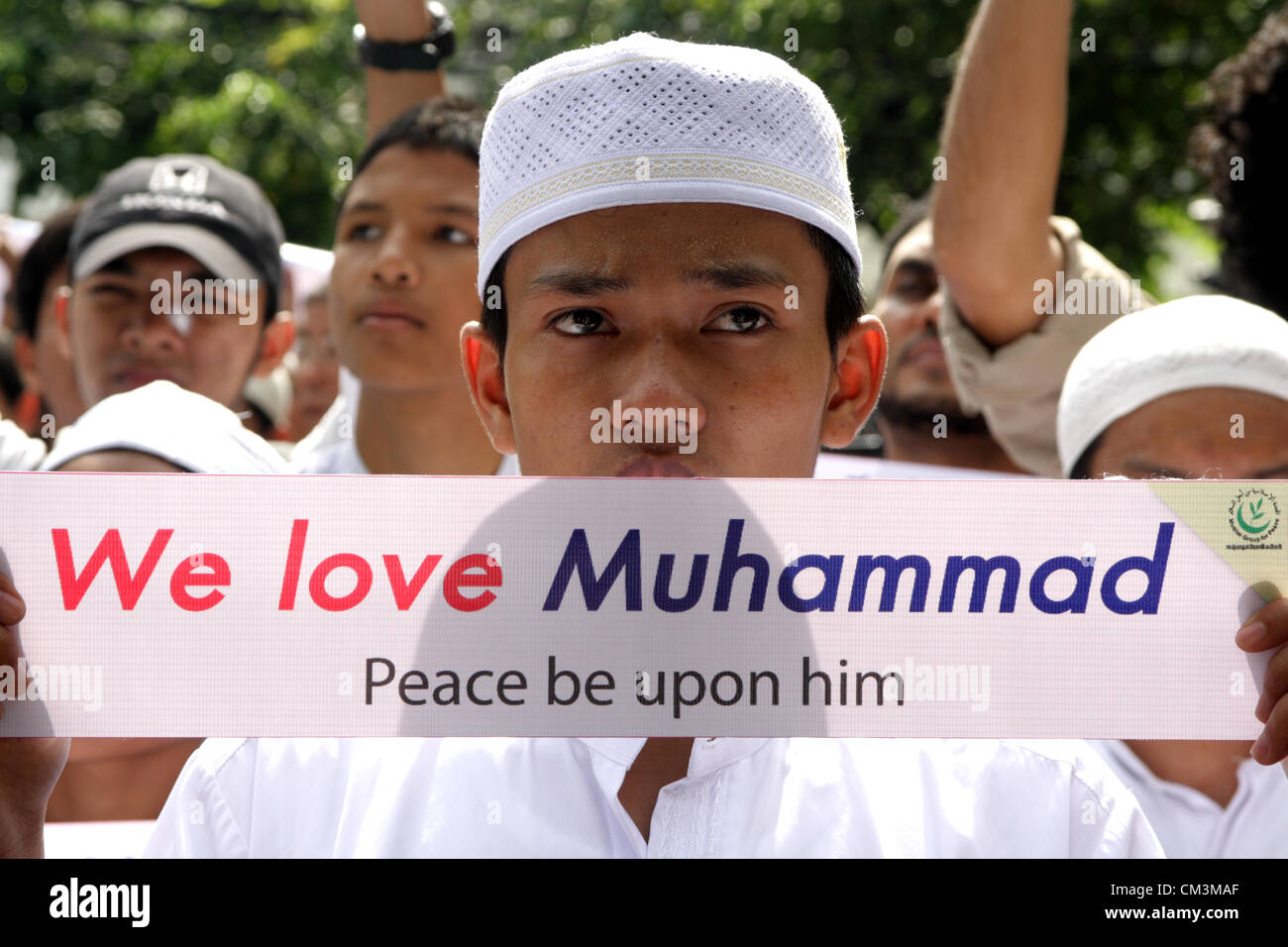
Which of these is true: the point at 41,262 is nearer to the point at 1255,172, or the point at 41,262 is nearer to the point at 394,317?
the point at 394,317

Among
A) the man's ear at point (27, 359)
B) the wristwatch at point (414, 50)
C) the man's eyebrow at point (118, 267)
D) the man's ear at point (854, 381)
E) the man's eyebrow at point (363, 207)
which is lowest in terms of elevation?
the man's ear at point (854, 381)

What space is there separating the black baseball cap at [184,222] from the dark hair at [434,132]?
46cm

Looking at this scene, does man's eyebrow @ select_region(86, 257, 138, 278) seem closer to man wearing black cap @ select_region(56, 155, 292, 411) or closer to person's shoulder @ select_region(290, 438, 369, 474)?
man wearing black cap @ select_region(56, 155, 292, 411)

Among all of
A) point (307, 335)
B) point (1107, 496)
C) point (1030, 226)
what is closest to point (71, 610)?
point (1107, 496)

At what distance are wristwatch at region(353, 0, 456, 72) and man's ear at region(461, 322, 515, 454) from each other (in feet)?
5.90

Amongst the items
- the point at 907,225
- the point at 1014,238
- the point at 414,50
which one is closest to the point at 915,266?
the point at 907,225

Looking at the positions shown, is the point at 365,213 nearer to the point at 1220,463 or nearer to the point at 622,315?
the point at 622,315

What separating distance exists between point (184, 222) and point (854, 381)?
232cm

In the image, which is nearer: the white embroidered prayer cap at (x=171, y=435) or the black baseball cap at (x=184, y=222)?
the white embroidered prayer cap at (x=171, y=435)

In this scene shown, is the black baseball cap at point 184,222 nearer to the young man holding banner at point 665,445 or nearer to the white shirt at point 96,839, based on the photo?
the white shirt at point 96,839

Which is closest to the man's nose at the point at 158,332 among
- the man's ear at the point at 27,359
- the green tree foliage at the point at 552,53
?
the man's ear at the point at 27,359

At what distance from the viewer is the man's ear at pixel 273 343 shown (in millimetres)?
3734

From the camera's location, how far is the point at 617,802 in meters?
A: 1.66

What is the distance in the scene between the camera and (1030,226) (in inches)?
105
